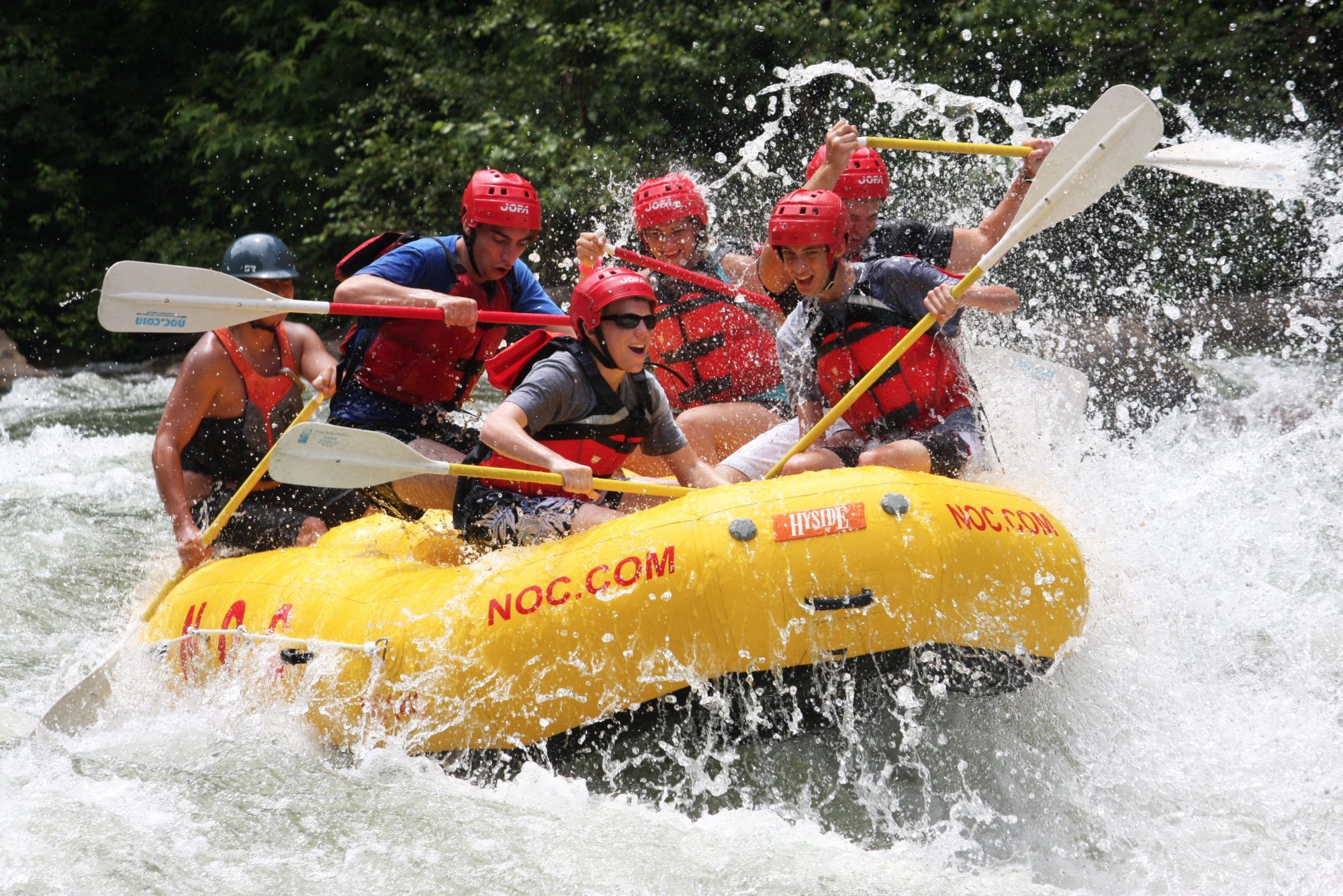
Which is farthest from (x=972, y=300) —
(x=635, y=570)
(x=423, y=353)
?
(x=423, y=353)

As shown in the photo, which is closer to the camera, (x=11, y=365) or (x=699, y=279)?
(x=699, y=279)

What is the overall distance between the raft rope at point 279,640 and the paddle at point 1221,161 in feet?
7.42

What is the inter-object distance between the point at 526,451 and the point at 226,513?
4.92 ft

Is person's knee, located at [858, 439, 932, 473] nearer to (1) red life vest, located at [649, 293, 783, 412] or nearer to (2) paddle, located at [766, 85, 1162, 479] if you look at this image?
(2) paddle, located at [766, 85, 1162, 479]

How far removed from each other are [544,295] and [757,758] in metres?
1.83

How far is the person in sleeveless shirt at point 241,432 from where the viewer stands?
459 cm

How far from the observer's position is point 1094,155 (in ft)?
12.6

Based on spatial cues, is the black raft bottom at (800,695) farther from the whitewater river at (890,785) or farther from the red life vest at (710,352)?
the red life vest at (710,352)

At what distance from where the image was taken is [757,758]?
3.65m

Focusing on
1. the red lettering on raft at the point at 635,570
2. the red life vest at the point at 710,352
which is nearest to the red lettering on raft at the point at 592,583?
the red lettering on raft at the point at 635,570

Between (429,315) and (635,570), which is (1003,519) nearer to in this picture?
(635,570)

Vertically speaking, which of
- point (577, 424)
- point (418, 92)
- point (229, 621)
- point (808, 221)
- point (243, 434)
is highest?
point (808, 221)

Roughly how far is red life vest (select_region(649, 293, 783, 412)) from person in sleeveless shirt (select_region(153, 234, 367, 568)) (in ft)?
4.16

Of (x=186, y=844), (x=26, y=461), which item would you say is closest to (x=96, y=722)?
(x=186, y=844)
